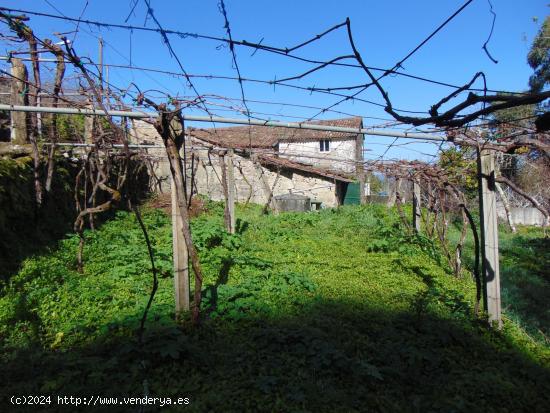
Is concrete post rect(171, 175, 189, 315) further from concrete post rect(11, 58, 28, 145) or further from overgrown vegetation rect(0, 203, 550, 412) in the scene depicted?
concrete post rect(11, 58, 28, 145)

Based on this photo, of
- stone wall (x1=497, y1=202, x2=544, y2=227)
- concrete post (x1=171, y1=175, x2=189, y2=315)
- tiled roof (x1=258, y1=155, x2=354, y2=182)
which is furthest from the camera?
stone wall (x1=497, y1=202, x2=544, y2=227)

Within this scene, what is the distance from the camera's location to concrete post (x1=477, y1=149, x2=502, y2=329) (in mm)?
4391

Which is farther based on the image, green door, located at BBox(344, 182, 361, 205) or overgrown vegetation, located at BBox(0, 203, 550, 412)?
green door, located at BBox(344, 182, 361, 205)

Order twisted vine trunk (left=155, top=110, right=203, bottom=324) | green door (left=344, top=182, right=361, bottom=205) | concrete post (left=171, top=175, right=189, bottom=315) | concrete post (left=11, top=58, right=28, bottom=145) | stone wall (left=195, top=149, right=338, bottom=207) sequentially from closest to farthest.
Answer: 1. twisted vine trunk (left=155, top=110, right=203, bottom=324)
2. concrete post (left=171, top=175, right=189, bottom=315)
3. concrete post (left=11, top=58, right=28, bottom=145)
4. stone wall (left=195, top=149, right=338, bottom=207)
5. green door (left=344, top=182, right=361, bottom=205)

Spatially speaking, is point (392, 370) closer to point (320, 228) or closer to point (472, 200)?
point (320, 228)

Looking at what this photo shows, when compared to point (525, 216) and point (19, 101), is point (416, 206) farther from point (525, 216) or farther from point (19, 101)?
point (525, 216)

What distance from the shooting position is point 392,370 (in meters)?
3.17

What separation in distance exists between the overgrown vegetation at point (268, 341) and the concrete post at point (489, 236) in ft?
0.97

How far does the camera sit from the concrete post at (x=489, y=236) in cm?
439

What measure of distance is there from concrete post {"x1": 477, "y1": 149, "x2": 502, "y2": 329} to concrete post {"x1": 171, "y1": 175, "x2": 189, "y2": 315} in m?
3.59

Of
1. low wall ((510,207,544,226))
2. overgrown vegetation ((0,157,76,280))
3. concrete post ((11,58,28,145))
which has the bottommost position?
low wall ((510,207,544,226))

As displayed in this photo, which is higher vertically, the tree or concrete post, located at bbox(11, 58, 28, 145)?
the tree

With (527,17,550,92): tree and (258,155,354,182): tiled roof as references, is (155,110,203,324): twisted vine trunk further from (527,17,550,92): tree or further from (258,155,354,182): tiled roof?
(527,17,550,92): tree

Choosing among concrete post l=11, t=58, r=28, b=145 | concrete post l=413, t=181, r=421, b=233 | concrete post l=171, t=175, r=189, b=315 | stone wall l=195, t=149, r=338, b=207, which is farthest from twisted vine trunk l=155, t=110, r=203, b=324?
stone wall l=195, t=149, r=338, b=207
